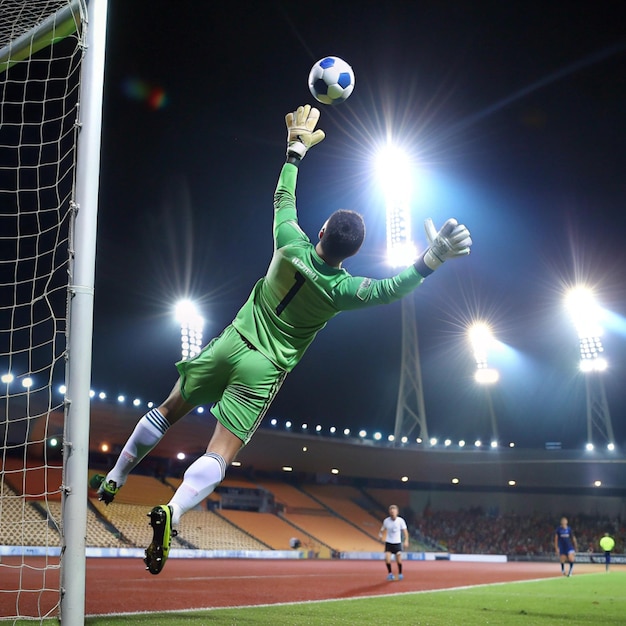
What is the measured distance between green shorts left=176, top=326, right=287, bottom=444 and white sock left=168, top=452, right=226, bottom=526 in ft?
0.78

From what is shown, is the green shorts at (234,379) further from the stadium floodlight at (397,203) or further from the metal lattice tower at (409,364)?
the metal lattice tower at (409,364)

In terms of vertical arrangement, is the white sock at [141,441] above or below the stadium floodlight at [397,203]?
below

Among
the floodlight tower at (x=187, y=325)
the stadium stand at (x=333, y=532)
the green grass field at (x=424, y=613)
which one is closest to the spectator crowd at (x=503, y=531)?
the stadium stand at (x=333, y=532)

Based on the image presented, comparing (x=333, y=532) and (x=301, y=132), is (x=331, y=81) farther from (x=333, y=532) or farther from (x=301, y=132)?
(x=333, y=532)

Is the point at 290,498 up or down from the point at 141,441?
up

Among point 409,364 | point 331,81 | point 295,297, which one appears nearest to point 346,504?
point 409,364

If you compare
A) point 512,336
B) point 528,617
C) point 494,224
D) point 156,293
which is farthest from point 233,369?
point 512,336

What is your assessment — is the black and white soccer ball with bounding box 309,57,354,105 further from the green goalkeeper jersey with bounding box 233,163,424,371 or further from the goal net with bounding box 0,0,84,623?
the goal net with bounding box 0,0,84,623

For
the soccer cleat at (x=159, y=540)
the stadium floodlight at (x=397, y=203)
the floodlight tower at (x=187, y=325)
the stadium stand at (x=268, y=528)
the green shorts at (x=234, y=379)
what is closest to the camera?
the soccer cleat at (x=159, y=540)

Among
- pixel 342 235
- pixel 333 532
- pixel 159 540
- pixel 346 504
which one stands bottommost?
pixel 159 540

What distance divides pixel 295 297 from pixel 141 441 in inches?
55.8

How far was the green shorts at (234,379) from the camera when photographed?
13.9 ft

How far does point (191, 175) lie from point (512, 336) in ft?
86.3

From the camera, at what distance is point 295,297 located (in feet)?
14.4
